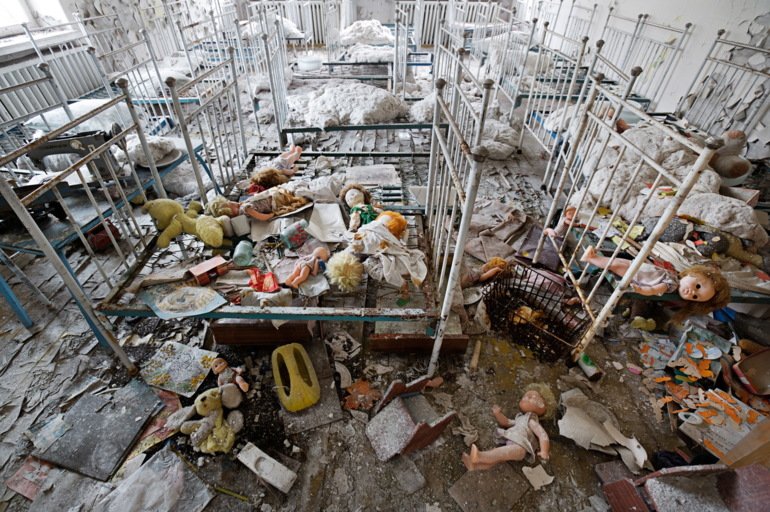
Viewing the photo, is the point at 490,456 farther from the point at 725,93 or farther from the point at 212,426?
the point at 725,93

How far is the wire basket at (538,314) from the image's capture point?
8.17 ft

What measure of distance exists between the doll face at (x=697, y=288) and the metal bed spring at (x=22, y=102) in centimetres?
527

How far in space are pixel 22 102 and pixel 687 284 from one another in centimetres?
719

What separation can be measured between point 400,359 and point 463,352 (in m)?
0.45

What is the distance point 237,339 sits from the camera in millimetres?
2432

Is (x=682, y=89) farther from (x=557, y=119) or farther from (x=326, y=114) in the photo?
(x=326, y=114)

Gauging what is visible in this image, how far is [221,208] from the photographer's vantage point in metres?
2.61

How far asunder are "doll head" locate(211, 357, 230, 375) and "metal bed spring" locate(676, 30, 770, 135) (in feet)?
18.2

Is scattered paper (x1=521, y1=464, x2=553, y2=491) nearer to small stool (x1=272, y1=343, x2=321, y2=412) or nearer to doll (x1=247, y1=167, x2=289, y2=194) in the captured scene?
small stool (x1=272, y1=343, x2=321, y2=412)

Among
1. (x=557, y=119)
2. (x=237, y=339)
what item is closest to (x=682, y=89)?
(x=557, y=119)

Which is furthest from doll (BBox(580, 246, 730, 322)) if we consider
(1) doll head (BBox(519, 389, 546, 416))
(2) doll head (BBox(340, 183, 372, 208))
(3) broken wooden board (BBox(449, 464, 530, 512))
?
(2) doll head (BBox(340, 183, 372, 208))

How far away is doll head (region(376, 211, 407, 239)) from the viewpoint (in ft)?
8.13

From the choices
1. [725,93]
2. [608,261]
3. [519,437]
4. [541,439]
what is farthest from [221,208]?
[725,93]

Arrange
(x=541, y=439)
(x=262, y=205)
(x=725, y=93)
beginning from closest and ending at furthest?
(x=541, y=439) → (x=262, y=205) → (x=725, y=93)
